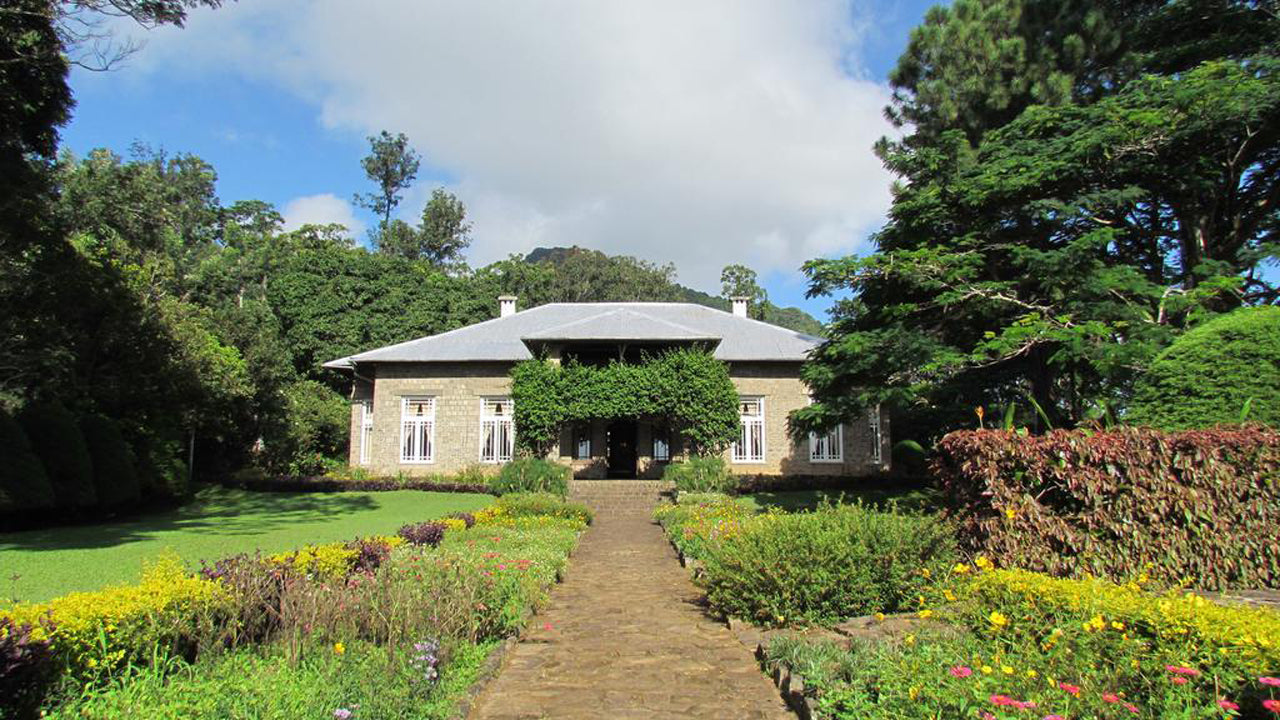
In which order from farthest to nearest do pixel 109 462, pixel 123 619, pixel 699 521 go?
pixel 109 462, pixel 699 521, pixel 123 619

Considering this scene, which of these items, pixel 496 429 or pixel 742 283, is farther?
pixel 742 283

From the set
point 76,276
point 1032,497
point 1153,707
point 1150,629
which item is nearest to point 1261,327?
point 1032,497

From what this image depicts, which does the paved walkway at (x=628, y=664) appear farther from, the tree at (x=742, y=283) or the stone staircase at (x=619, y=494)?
the tree at (x=742, y=283)

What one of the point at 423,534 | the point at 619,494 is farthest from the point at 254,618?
the point at 619,494

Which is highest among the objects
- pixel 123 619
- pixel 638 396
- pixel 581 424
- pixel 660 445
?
pixel 638 396

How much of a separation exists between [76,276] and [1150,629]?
679 inches

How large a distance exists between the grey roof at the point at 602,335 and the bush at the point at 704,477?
445 centimetres

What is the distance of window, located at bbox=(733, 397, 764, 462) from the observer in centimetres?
2405

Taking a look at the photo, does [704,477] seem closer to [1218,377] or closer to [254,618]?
[1218,377]

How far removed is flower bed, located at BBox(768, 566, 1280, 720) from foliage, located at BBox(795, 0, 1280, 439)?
6956 mm

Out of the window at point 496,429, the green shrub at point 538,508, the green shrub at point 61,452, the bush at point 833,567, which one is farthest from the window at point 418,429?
the bush at point 833,567

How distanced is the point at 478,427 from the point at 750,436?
8.96 m

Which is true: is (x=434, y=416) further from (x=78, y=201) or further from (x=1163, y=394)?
(x=1163, y=394)

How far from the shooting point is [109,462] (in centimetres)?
1577
